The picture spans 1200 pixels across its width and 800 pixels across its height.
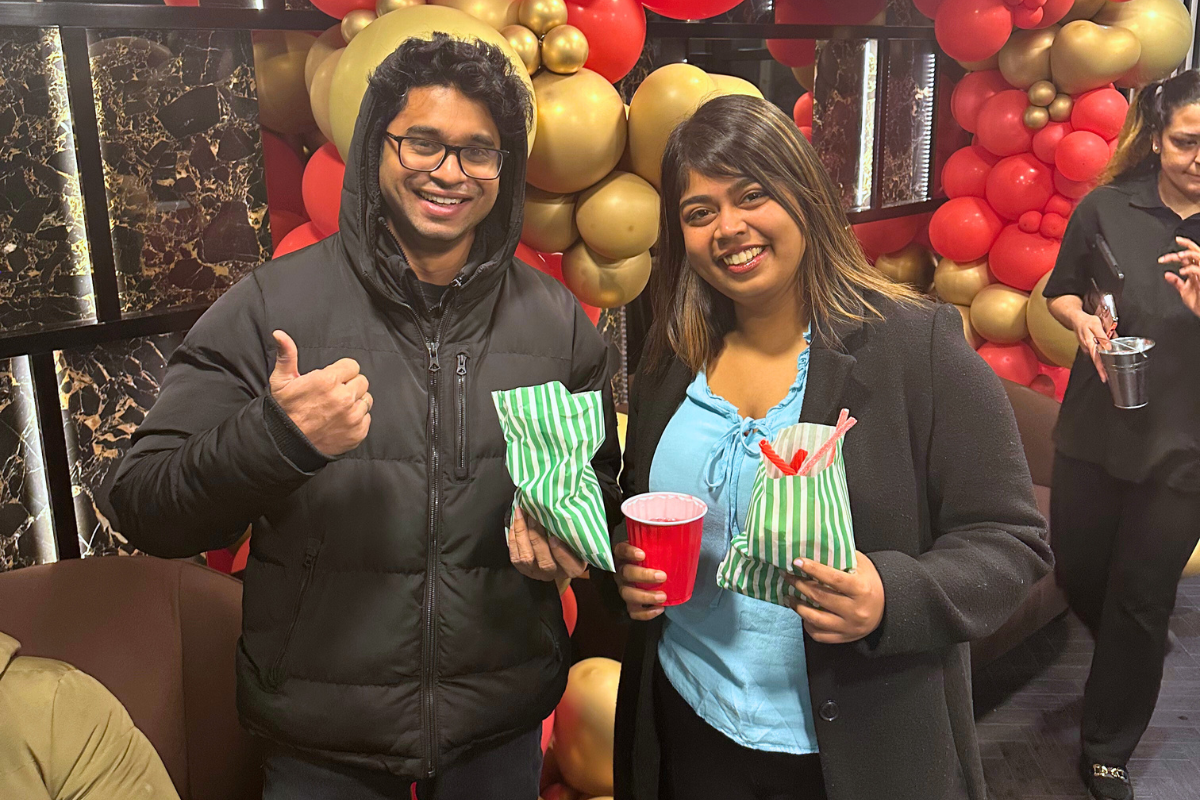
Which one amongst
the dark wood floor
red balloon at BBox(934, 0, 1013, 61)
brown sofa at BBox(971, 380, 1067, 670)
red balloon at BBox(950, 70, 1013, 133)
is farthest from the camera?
red balloon at BBox(950, 70, 1013, 133)

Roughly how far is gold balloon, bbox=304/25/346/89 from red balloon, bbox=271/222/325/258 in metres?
0.35

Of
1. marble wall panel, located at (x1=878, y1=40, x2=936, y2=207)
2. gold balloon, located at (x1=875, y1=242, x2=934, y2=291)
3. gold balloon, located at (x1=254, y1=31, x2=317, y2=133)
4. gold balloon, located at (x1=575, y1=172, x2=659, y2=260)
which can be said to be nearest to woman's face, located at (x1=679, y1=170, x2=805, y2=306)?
gold balloon, located at (x1=575, y1=172, x2=659, y2=260)

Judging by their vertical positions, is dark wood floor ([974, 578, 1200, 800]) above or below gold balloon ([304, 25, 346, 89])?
below

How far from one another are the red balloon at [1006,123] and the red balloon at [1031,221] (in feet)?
0.93

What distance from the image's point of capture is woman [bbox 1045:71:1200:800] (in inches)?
102

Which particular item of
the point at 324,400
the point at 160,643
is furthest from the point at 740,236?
the point at 160,643

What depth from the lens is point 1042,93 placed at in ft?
13.1

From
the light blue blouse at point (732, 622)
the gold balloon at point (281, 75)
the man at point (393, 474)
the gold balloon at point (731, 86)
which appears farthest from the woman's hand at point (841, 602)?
the gold balloon at point (281, 75)

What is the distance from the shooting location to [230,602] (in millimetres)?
2143

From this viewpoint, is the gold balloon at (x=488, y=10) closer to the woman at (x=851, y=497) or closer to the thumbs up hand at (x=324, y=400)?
the woman at (x=851, y=497)

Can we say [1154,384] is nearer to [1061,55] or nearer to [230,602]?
[1061,55]

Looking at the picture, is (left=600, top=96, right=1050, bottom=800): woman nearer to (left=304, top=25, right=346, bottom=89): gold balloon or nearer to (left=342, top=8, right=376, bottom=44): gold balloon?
(left=342, top=8, right=376, bottom=44): gold balloon

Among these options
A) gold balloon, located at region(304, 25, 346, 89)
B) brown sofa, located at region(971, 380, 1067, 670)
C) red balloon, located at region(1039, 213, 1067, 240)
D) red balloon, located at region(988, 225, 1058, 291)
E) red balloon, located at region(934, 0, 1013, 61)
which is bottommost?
brown sofa, located at region(971, 380, 1067, 670)

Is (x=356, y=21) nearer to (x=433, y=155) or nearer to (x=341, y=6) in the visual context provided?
(x=341, y=6)
